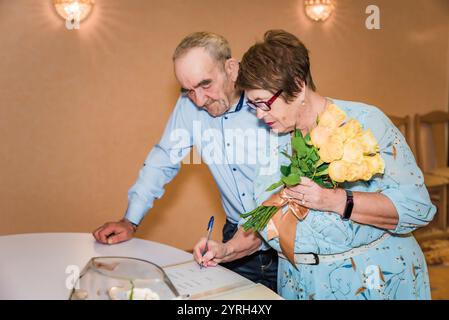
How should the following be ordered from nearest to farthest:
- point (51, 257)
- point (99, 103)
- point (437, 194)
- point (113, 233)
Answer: point (51, 257) < point (113, 233) < point (99, 103) < point (437, 194)

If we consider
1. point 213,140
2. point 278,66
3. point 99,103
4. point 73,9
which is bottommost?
point 213,140

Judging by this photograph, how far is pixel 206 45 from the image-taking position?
2.00m

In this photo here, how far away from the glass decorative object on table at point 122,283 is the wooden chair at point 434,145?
4127 millimetres

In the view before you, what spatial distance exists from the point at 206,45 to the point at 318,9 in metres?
2.85

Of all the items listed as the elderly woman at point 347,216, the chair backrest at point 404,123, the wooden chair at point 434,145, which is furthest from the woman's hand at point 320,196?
the chair backrest at point 404,123

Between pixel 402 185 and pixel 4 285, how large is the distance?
45.0 inches

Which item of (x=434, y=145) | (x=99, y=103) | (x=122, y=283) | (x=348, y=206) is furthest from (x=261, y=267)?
(x=434, y=145)

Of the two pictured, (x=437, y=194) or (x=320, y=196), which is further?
(x=437, y=194)

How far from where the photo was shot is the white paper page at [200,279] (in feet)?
4.91

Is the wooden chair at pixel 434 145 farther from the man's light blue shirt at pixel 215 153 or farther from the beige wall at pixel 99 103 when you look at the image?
the man's light blue shirt at pixel 215 153

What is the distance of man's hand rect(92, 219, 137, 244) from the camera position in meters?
1.92

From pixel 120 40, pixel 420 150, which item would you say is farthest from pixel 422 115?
pixel 120 40

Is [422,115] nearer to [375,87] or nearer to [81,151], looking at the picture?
[375,87]

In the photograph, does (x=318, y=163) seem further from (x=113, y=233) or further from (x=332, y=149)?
(x=113, y=233)
